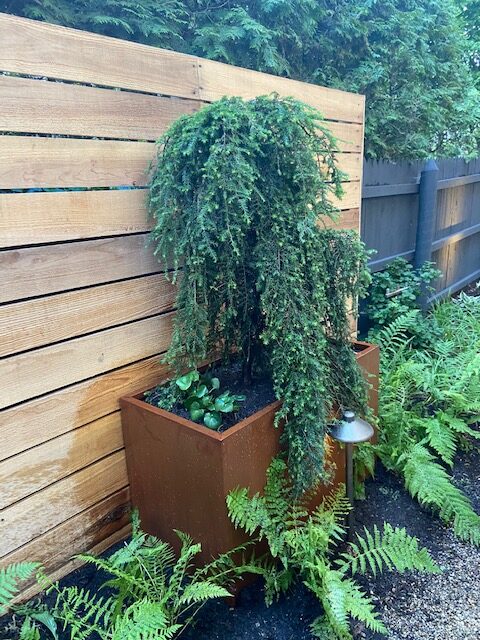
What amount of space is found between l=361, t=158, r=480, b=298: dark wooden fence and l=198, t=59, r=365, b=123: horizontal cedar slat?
34.5 inches

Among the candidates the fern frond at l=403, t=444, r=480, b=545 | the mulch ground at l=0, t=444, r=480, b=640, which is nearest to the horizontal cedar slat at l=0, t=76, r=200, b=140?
the mulch ground at l=0, t=444, r=480, b=640

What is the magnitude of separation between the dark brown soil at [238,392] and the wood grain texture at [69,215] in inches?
28.6

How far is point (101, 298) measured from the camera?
1858 millimetres

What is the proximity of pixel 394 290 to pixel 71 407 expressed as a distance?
2.99 metres

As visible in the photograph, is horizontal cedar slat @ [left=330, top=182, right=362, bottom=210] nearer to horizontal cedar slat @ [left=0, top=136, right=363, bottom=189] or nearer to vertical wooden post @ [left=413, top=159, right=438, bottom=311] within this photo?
horizontal cedar slat @ [left=0, top=136, right=363, bottom=189]

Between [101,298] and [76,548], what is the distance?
102 cm

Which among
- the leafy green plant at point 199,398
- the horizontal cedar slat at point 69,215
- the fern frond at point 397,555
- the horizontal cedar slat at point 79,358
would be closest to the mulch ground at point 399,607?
the fern frond at point 397,555

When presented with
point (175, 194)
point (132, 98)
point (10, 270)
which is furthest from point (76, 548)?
point (132, 98)

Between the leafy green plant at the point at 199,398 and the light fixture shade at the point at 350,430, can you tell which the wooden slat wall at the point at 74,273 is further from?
the light fixture shade at the point at 350,430

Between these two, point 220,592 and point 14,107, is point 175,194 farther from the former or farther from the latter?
point 220,592

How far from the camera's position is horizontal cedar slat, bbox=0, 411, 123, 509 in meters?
1.69

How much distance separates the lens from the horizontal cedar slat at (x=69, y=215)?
156cm

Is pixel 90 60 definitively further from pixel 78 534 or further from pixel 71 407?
pixel 78 534

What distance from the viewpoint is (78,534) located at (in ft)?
6.40
